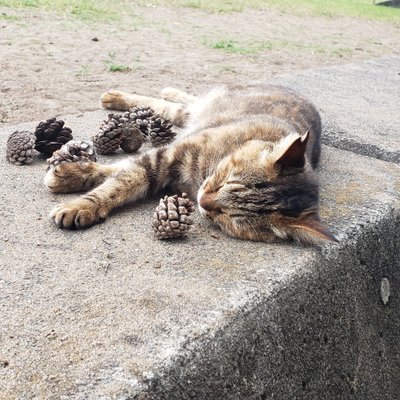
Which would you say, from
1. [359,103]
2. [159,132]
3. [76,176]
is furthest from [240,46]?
[76,176]

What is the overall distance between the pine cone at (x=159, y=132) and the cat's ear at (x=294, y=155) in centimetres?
136

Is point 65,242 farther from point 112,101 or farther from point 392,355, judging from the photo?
point 112,101

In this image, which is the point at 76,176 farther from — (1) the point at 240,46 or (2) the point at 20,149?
(1) the point at 240,46

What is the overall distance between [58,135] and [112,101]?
1.21 metres

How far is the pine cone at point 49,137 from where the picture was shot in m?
3.40

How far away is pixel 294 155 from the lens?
2.56 meters

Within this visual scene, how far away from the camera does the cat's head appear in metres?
2.53

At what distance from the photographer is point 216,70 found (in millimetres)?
7625

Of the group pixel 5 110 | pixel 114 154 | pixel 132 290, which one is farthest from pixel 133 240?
pixel 5 110

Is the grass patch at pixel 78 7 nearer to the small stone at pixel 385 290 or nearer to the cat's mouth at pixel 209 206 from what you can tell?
the cat's mouth at pixel 209 206

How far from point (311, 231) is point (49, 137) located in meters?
1.76

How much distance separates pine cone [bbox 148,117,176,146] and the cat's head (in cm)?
114

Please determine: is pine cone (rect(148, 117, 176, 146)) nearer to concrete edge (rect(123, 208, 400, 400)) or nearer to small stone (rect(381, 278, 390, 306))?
concrete edge (rect(123, 208, 400, 400))

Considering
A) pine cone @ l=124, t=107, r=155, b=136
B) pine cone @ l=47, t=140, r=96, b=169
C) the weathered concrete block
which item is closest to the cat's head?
pine cone @ l=47, t=140, r=96, b=169
